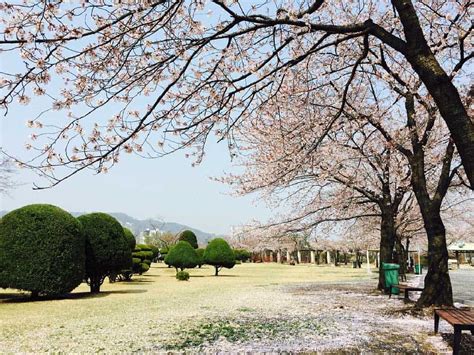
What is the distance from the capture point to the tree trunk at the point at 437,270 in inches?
358

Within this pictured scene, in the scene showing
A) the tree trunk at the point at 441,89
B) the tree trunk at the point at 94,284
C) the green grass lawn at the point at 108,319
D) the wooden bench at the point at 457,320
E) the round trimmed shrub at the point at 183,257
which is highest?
the tree trunk at the point at 441,89

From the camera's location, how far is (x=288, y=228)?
55.3 feet

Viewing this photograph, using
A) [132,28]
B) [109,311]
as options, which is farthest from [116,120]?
[109,311]

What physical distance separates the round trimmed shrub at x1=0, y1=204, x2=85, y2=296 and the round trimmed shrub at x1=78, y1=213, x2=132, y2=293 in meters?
1.50

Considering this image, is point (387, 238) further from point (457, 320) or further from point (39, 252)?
point (39, 252)

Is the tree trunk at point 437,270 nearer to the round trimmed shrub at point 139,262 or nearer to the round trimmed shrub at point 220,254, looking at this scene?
the round trimmed shrub at point 220,254

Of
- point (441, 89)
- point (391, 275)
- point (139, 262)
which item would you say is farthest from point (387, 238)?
point (139, 262)

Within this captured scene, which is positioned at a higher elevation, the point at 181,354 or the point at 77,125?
the point at 77,125

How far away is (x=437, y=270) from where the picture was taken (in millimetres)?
9164

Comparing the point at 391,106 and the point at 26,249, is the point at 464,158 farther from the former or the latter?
the point at 26,249

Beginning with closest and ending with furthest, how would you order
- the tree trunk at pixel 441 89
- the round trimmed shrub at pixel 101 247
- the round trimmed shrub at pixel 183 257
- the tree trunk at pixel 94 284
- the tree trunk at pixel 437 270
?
the tree trunk at pixel 441 89, the tree trunk at pixel 437 270, the round trimmed shrub at pixel 101 247, the tree trunk at pixel 94 284, the round trimmed shrub at pixel 183 257

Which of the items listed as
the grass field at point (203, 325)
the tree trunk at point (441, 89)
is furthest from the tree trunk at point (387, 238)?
the tree trunk at point (441, 89)

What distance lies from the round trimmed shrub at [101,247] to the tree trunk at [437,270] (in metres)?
10.8

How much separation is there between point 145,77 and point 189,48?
0.73 meters
